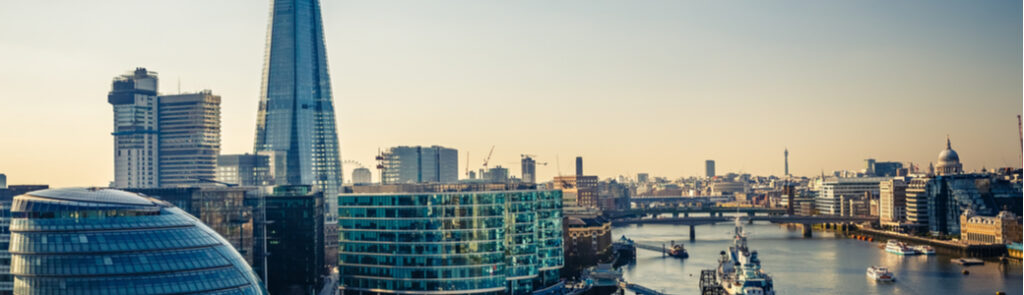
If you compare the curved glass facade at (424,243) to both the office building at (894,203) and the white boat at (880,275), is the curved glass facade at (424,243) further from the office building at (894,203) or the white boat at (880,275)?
the office building at (894,203)

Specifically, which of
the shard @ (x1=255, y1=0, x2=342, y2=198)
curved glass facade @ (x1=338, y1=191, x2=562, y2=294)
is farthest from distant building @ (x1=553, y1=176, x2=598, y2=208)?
curved glass facade @ (x1=338, y1=191, x2=562, y2=294)

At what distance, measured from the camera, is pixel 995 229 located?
109m

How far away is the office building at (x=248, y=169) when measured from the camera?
149 m

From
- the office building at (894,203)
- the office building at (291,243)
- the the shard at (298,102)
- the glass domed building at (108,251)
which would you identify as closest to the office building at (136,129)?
the the shard at (298,102)

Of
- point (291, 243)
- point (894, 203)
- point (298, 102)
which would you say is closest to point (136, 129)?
point (298, 102)

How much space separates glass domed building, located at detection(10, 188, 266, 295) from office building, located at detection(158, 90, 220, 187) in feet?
379

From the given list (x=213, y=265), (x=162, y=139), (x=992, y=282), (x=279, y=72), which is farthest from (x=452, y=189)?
(x=162, y=139)

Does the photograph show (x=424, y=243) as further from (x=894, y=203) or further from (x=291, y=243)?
(x=894, y=203)

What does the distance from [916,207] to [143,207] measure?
115 meters

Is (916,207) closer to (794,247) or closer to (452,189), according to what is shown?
(794,247)

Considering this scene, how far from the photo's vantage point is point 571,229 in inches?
3967

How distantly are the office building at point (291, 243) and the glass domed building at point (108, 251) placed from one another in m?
25.3

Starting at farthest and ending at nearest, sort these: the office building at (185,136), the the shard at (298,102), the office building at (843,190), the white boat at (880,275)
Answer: the office building at (843,190) < the office building at (185,136) < the the shard at (298,102) < the white boat at (880,275)

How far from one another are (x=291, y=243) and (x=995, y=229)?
7473cm
